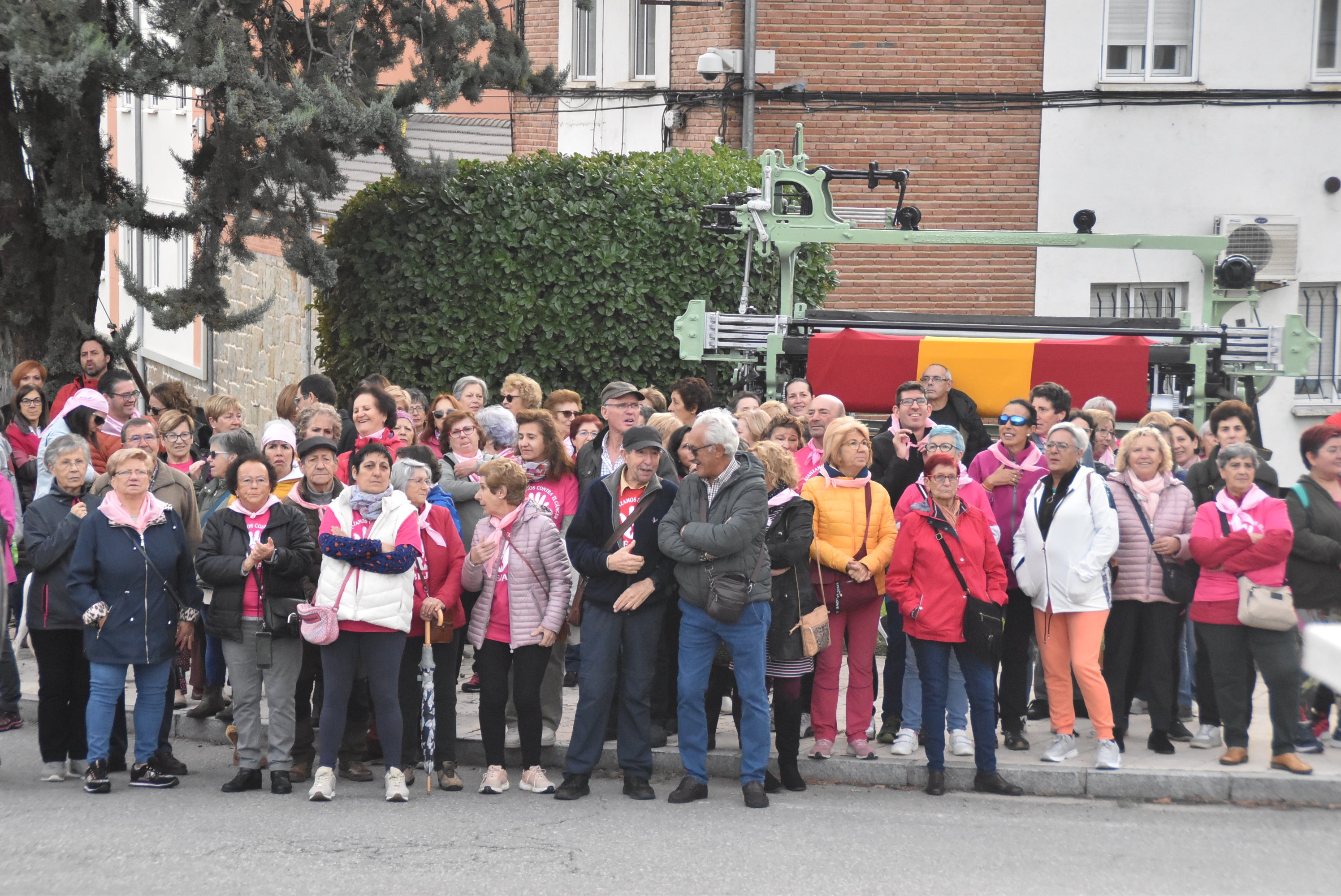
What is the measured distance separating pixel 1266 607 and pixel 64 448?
6.49 m

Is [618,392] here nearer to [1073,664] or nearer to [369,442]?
[369,442]

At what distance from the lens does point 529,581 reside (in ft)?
23.9

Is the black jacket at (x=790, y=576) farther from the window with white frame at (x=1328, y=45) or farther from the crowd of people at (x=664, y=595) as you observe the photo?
the window with white frame at (x=1328, y=45)

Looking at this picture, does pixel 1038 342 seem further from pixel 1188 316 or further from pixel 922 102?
pixel 922 102

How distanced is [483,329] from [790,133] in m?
5.74

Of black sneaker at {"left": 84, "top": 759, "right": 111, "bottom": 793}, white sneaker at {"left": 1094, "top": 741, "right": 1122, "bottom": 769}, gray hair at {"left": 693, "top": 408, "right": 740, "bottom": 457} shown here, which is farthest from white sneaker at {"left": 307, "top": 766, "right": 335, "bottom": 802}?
white sneaker at {"left": 1094, "top": 741, "right": 1122, "bottom": 769}

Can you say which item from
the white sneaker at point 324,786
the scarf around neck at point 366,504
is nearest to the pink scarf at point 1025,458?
the scarf around neck at point 366,504

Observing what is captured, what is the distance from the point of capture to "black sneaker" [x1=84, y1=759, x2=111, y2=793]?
23.8 ft

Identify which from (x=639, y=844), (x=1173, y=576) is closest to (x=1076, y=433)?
(x=1173, y=576)

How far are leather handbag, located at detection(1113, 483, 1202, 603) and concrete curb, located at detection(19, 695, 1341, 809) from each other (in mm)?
959

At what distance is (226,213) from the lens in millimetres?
12367

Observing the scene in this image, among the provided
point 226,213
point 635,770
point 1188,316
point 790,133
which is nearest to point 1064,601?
point 635,770

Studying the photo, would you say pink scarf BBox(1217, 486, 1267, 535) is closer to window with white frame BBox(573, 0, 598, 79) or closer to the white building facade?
the white building facade

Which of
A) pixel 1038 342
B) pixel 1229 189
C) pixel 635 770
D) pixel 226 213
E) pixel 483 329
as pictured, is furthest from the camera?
pixel 1229 189
